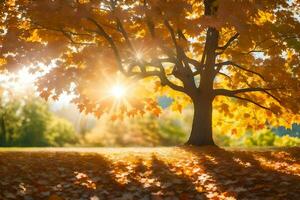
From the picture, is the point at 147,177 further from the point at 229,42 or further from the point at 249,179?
the point at 229,42

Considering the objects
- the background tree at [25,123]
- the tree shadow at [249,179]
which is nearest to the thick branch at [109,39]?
the tree shadow at [249,179]

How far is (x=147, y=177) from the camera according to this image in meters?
9.95

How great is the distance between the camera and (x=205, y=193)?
8711mm

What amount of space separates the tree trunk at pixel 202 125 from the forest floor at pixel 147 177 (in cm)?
524

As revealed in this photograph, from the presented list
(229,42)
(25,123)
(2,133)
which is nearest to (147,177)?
(229,42)

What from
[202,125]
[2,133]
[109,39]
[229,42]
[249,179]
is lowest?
[249,179]

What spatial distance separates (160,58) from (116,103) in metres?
2.28

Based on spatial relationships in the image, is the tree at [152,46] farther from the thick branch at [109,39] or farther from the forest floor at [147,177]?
the forest floor at [147,177]

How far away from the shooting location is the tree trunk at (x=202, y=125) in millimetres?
17812

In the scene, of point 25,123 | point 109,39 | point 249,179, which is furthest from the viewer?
point 25,123

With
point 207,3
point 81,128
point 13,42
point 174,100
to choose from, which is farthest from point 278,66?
point 81,128

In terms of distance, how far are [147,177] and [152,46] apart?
22.2ft

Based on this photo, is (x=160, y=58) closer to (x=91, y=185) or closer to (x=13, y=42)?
(x=13, y=42)

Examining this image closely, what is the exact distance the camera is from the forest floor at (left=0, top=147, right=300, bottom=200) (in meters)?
8.62
